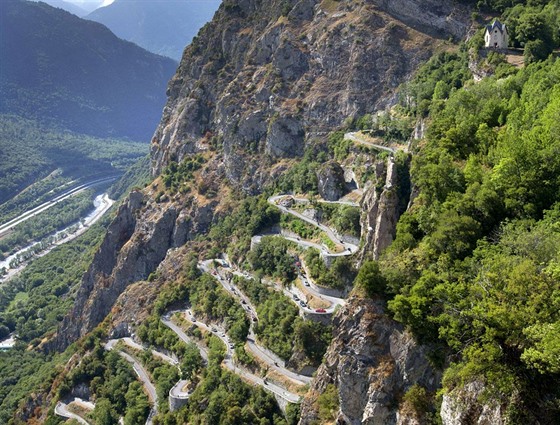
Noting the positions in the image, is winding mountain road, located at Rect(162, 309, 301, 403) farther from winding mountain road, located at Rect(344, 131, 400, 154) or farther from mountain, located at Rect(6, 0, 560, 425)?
winding mountain road, located at Rect(344, 131, 400, 154)

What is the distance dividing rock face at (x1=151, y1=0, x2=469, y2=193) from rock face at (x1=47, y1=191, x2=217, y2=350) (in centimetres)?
1364

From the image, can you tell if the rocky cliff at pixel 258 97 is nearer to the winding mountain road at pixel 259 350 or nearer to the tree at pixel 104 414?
the tree at pixel 104 414

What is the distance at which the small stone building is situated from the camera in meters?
75.5

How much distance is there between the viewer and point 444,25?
98.9m

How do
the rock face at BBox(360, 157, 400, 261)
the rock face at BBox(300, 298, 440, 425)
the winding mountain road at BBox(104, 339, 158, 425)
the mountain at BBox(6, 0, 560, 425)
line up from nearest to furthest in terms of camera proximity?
the mountain at BBox(6, 0, 560, 425) < the rock face at BBox(300, 298, 440, 425) < the rock face at BBox(360, 157, 400, 261) < the winding mountain road at BBox(104, 339, 158, 425)

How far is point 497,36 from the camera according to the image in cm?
7588

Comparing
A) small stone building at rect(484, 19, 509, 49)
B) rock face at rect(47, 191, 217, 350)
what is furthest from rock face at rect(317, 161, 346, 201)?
rock face at rect(47, 191, 217, 350)

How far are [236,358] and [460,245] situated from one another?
3598 cm

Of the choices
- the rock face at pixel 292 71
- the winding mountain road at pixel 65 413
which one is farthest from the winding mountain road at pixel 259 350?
the winding mountain road at pixel 65 413

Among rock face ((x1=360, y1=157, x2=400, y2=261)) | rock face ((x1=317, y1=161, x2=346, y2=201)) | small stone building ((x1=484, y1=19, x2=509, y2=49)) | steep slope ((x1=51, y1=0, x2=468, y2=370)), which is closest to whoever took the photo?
rock face ((x1=360, y1=157, x2=400, y2=261))

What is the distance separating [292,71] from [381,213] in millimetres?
65023

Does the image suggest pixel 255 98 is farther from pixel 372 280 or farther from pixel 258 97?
pixel 372 280

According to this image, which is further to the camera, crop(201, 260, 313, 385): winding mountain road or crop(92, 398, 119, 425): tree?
crop(92, 398, 119, 425): tree

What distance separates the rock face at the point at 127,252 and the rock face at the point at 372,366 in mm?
66757
